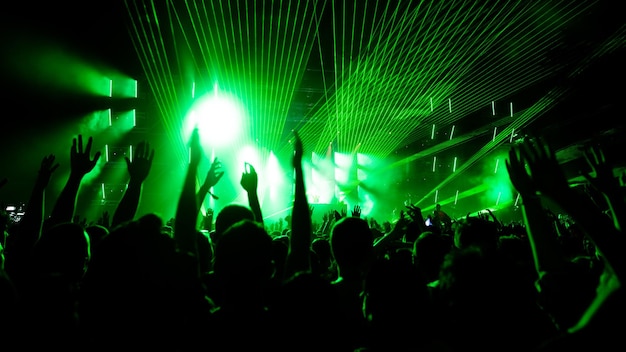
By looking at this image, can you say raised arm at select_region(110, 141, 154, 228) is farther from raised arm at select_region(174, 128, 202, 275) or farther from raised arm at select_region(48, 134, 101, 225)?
raised arm at select_region(174, 128, 202, 275)

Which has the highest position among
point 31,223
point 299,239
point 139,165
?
point 139,165

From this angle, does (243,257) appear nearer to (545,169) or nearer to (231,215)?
(231,215)

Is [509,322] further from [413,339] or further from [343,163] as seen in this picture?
[343,163]

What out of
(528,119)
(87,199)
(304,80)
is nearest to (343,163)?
(304,80)

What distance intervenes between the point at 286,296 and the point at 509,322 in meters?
0.91

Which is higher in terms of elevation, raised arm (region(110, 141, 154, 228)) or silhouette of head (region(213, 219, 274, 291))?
raised arm (region(110, 141, 154, 228))

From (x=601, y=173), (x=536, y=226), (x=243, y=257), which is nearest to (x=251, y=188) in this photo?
(x=243, y=257)

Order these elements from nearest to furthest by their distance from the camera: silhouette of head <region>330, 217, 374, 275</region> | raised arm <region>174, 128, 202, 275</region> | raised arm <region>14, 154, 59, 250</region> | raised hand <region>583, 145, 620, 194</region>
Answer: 1. raised hand <region>583, 145, 620, 194</region>
2. raised arm <region>174, 128, 202, 275</region>
3. silhouette of head <region>330, 217, 374, 275</region>
4. raised arm <region>14, 154, 59, 250</region>

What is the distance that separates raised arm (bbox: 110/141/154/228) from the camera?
3.39m

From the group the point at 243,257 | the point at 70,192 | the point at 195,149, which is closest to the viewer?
the point at 243,257

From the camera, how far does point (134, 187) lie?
140 inches

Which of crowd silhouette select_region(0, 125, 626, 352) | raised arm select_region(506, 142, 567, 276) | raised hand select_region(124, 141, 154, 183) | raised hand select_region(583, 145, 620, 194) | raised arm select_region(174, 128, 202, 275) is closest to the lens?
crowd silhouette select_region(0, 125, 626, 352)

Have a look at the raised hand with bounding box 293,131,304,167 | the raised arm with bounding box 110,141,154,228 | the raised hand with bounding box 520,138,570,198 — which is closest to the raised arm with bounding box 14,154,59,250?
the raised arm with bounding box 110,141,154,228

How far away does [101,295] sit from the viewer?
1586 millimetres
